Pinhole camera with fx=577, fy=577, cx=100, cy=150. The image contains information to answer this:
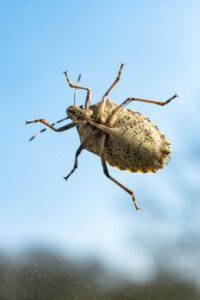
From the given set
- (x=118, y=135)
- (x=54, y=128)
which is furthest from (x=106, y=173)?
(x=54, y=128)

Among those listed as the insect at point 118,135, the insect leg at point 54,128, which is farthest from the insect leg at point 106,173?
the insect leg at point 54,128

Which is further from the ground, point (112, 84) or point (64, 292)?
point (112, 84)

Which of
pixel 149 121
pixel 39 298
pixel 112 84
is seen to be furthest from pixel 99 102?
pixel 39 298

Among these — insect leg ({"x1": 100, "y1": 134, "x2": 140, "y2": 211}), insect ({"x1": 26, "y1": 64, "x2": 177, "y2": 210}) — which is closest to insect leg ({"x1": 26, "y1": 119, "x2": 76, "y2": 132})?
insect ({"x1": 26, "y1": 64, "x2": 177, "y2": 210})

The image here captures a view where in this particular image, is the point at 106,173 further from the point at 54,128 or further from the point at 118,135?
the point at 54,128

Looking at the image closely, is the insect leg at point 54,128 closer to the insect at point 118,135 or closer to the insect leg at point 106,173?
the insect at point 118,135

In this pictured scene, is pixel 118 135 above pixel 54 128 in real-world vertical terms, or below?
above

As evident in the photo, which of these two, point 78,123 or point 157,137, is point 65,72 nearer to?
point 78,123

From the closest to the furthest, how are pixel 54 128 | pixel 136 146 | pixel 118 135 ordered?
1. pixel 136 146
2. pixel 118 135
3. pixel 54 128
